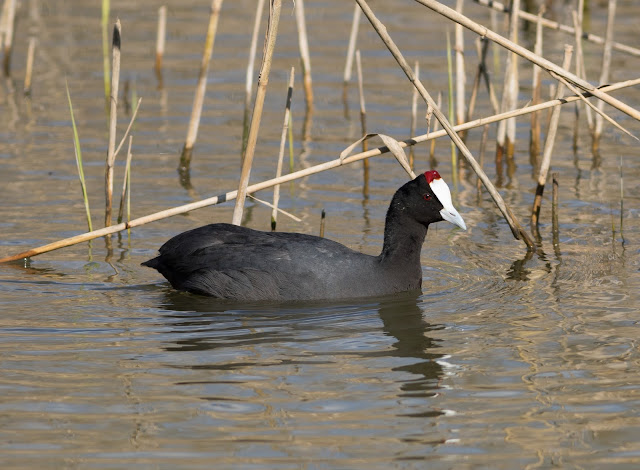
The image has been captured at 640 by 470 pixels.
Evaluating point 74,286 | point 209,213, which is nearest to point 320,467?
point 74,286

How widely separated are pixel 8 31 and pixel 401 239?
683 cm

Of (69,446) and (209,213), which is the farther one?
(209,213)

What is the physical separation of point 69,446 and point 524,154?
6268mm

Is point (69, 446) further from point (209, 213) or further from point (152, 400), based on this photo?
point (209, 213)

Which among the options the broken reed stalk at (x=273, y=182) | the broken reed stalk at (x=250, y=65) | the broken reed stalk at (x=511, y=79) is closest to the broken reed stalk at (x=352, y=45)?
the broken reed stalk at (x=250, y=65)

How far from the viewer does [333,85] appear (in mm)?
11891

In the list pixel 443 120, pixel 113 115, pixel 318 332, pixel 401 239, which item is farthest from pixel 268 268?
pixel 113 115

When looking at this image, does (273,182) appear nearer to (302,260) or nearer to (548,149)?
(302,260)

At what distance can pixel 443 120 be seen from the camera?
5.95 m

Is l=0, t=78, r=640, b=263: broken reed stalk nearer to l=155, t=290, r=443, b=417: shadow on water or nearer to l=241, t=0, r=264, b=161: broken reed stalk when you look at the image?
l=155, t=290, r=443, b=417: shadow on water

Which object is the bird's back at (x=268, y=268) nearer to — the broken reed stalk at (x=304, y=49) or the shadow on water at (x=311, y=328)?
the shadow on water at (x=311, y=328)

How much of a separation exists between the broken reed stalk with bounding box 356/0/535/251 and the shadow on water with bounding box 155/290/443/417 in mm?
789

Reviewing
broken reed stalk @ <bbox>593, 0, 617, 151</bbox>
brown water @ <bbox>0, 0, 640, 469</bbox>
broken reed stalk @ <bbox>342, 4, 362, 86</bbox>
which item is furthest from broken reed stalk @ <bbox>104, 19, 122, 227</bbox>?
broken reed stalk @ <bbox>342, 4, 362, 86</bbox>

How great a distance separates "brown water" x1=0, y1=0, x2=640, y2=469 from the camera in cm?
405
